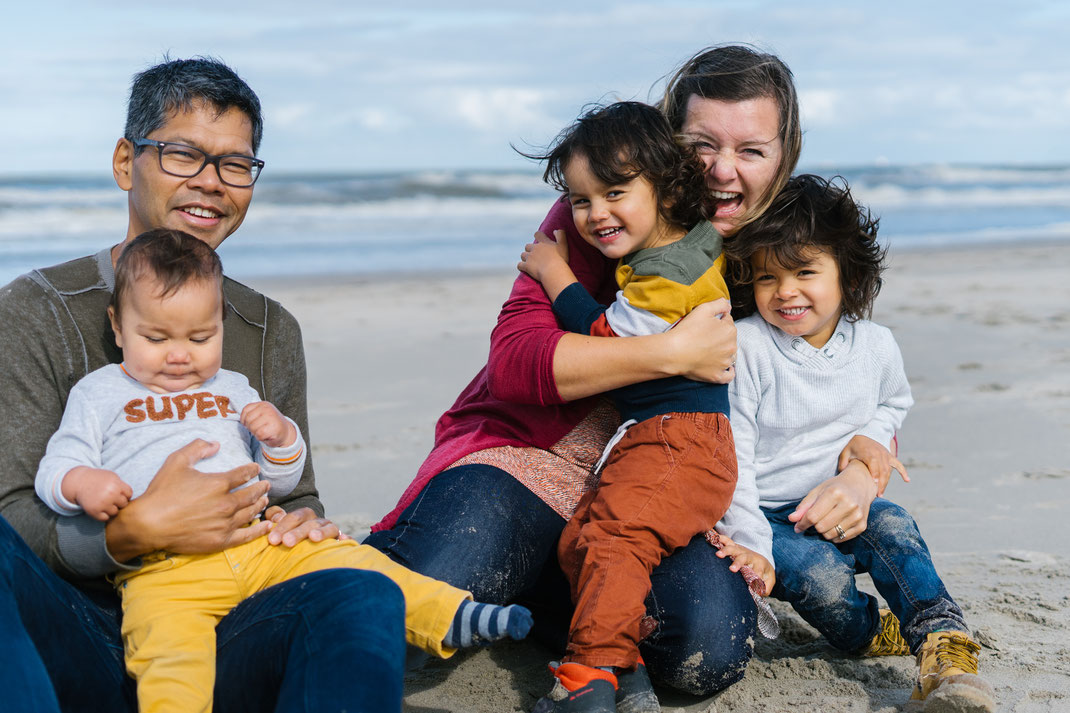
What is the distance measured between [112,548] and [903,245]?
1405 centimetres

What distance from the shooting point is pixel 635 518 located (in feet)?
8.75

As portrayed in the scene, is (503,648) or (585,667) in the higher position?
(585,667)

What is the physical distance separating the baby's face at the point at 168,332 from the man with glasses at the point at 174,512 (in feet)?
0.63

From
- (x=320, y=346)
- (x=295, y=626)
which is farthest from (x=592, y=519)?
(x=320, y=346)

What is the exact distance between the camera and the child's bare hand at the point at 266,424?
2.40 meters

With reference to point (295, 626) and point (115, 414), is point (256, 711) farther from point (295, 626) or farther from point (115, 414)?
point (115, 414)

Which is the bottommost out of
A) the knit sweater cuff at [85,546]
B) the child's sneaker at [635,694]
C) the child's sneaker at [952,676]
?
the child's sneaker at [635,694]

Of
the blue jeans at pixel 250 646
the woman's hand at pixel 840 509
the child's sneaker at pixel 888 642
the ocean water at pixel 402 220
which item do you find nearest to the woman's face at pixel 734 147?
the woman's hand at pixel 840 509

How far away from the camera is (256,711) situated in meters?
2.16

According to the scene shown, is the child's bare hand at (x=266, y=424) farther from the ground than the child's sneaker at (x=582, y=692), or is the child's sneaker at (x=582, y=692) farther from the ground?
the child's bare hand at (x=266, y=424)

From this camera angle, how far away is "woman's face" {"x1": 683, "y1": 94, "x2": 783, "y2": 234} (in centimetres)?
306

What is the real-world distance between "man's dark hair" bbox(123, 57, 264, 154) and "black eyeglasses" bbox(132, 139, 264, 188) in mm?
69

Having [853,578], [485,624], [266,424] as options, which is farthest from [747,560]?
[266,424]

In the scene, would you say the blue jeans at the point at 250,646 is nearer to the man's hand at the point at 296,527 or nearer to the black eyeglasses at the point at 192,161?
the man's hand at the point at 296,527
